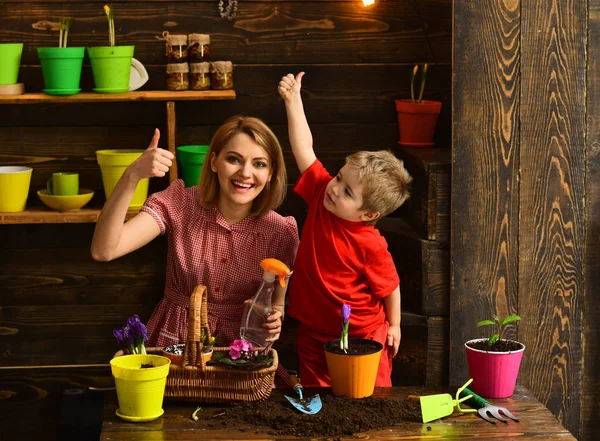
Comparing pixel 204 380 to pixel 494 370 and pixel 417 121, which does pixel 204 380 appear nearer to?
pixel 494 370

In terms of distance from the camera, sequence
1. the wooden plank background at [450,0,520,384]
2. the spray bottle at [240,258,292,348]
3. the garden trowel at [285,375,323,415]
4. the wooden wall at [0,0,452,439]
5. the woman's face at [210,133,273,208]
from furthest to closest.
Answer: the wooden wall at [0,0,452,439] < the wooden plank background at [450,0,520,384] < the woman's face at [210,133,273,208] < the spray bottle at [240,258,292,348] < the garden trowel at [285,375,323,415]

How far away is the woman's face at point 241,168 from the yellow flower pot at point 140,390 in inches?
25.4

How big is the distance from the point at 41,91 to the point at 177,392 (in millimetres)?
1503

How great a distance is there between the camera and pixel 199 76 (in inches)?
124

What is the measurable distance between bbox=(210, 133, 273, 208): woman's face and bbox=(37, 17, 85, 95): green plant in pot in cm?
72

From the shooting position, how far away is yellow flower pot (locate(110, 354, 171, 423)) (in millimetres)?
2127

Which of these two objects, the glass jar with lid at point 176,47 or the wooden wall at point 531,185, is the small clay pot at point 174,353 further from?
the glass jar with lid at point 176,47

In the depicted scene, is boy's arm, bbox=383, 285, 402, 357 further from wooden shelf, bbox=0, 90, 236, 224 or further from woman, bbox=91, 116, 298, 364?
wooden shelf, bbox=0, 90, 236, 224

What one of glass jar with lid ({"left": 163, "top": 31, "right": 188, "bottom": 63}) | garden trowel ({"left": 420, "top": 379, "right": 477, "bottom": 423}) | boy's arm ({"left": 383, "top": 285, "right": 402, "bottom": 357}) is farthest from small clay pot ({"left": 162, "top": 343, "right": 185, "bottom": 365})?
glass jar with lid ({"left": 163, "top": 31, "right": 188, "bottom": 63})

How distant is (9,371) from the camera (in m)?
3.52

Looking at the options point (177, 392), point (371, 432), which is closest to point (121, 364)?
point (177, 392)

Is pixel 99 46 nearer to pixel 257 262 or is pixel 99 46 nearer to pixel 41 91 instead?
pixel 41 91

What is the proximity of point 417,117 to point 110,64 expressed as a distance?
1.09 meters

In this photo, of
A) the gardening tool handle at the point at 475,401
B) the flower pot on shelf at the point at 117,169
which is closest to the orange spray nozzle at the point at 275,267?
the gardening tool handle at the point at 475,401
